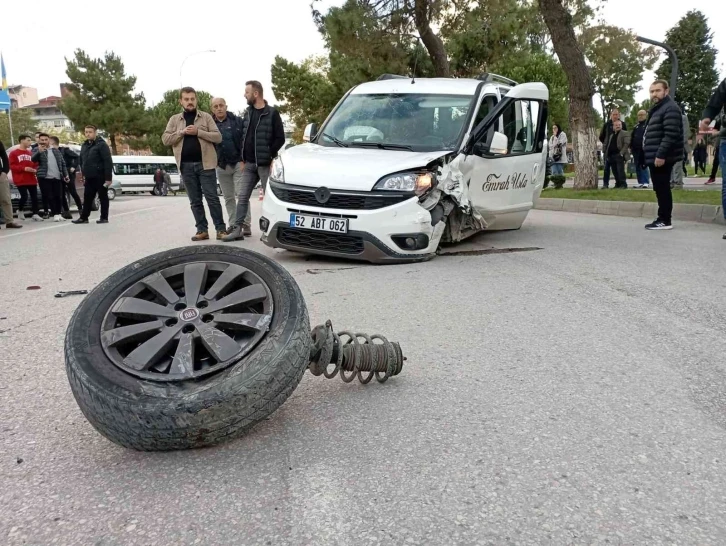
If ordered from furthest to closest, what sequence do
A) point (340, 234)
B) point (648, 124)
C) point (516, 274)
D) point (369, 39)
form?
point (369, 39) < point (648, 124) < point (340, 234) < point (516, 274)

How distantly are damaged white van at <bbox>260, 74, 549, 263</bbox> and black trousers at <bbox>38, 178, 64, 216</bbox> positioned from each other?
8890 millimetres

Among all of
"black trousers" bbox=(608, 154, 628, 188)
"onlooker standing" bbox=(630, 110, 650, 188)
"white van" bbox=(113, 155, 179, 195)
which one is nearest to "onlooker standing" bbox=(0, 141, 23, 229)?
"onlooker standing" bbox=(630, 110, 650, 188)

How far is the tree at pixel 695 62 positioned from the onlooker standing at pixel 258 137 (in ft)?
184

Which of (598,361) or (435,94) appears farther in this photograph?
(435,94)

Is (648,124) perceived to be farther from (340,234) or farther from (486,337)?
(486,337)

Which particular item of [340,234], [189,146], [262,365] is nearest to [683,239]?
[340,234]

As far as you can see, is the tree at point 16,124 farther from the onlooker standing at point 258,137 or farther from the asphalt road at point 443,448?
the asphalt road at point 443,448

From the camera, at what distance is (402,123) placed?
741cm

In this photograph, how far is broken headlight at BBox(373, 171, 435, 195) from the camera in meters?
6.26

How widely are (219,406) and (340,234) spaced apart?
13.9 ft

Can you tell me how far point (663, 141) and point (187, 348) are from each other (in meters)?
8.18

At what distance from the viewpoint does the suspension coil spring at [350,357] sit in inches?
106

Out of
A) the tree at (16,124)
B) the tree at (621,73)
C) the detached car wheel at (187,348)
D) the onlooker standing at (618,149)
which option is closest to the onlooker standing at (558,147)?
the onlooker standing at (618,149)

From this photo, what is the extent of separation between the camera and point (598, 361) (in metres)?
3.39
